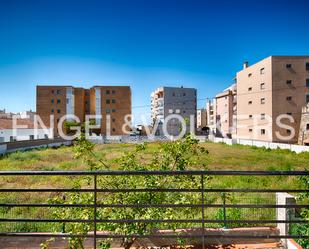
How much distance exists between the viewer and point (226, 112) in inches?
2072

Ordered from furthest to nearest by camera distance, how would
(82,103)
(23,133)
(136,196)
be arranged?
(82,103) < (23,133) < (136,196)

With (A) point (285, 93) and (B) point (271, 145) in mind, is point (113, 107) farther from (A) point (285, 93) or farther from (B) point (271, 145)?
(B) point (271, 145)

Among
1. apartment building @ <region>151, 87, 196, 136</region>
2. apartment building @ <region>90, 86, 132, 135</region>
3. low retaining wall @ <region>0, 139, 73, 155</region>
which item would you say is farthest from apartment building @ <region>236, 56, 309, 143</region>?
apartment building @ <region>151, 87, 196, 136</region>

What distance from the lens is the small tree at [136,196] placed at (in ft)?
12.7

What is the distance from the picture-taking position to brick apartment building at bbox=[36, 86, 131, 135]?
52594 millimetres

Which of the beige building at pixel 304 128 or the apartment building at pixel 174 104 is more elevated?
the apartment building at pixel 174 104

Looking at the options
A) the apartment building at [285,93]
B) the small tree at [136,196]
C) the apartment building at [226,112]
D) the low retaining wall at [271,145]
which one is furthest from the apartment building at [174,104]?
the small tree at [136,196]

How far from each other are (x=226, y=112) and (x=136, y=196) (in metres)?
51.0

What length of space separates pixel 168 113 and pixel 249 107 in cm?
2889

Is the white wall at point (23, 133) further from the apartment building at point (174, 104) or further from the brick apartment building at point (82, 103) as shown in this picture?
the apartment building at point (174, 104)

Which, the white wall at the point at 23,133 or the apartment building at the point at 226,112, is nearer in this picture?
the white wall at the point at 23,133

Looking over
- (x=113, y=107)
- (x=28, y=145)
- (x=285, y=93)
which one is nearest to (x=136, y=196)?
(x=28, y=145)

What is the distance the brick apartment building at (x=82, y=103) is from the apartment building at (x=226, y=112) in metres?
20.5

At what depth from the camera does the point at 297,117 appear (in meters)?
32.2
